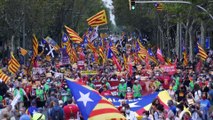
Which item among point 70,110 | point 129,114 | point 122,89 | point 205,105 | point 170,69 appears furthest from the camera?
point 170,69

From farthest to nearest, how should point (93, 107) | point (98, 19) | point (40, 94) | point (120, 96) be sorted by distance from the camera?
point (98, 19) → point (120, 96) → point (40, 94) → point (93, 107)

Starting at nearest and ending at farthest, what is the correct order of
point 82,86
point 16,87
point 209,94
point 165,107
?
point 82,86 → point 165,107 → point 209,94 → point 16,87

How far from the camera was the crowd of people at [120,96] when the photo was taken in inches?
728

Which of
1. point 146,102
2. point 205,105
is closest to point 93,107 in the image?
point 146,102

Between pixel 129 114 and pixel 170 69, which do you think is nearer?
pixel 129 114

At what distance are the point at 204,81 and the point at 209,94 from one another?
16.6ft

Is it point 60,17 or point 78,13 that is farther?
point 78,13

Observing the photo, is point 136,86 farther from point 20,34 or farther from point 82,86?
point 20,34

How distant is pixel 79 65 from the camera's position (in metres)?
41.2

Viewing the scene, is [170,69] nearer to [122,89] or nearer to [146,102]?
[122,89]

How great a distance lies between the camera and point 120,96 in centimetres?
2762

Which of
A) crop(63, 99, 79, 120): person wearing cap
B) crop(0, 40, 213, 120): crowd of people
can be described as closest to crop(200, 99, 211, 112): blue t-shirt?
crop(0, 40, 213, 120): crowd of people

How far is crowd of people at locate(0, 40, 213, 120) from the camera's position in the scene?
18484 mm

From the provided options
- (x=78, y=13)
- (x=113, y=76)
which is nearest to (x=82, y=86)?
(x=113, y=76)
